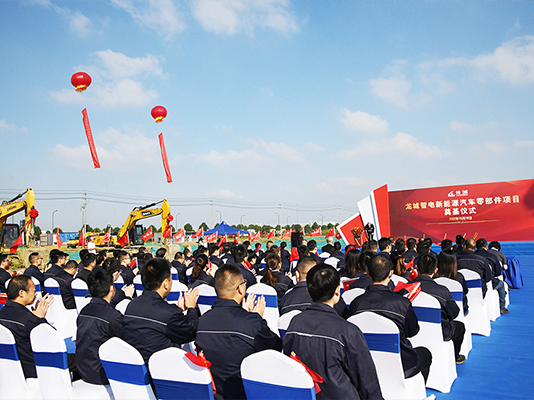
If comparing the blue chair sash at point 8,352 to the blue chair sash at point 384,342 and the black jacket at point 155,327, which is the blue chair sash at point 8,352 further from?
the blue chair sash at point 384,342

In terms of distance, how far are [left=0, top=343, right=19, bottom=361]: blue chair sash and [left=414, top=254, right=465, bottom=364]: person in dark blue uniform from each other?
3457mm

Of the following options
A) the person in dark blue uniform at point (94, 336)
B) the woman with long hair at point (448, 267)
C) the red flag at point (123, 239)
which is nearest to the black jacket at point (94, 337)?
the person in dark blue uniform at point (94, 336)

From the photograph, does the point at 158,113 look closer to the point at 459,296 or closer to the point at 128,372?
the point at 459,296

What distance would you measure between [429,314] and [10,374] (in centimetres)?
341

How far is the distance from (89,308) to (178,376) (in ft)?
4.60

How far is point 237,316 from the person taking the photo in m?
2.27

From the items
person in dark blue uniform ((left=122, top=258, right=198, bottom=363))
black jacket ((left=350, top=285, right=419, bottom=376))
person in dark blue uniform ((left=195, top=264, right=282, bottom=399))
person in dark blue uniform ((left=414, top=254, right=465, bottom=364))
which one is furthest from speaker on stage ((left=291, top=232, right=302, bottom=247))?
person in dark blue uniform ((left=195, top=264, right=282, bottom=399))

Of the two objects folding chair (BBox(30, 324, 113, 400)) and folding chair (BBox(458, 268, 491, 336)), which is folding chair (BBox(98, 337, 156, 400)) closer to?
folding chair (BBox(30, 324, 113, 400))

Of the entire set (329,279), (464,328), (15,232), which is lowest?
(464,328)

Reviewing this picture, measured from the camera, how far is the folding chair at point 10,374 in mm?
2703

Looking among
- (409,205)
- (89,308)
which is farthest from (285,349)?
(409,205)

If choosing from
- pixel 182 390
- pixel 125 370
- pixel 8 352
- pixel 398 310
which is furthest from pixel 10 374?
pixel 398 310

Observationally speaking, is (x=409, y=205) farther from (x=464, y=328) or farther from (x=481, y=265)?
(x=464, y=328)

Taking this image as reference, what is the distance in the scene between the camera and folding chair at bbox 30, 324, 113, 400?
254 centimetres
